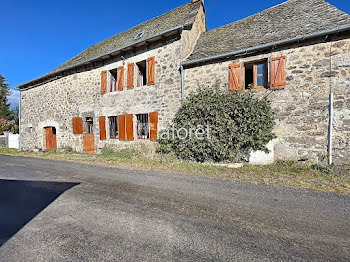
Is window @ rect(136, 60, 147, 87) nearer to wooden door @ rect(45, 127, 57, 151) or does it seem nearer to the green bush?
the green bush

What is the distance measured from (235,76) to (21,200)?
23.6 feet

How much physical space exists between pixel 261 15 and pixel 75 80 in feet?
37.2

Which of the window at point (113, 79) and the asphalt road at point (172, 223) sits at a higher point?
the window at point (113, 79)

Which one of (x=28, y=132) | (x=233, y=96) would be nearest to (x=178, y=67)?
(x=233, y=96)

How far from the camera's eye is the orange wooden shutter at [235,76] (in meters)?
6.91

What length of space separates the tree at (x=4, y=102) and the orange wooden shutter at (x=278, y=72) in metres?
35.9

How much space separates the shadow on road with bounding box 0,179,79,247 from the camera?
7.78 feet

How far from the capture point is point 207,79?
7605 millimetres

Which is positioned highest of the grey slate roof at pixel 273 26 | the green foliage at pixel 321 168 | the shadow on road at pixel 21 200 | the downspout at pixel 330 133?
the grey slate roof at pixel 273 26

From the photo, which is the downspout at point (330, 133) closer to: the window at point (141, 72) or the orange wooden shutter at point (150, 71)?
the orange wooden shutter at point (150, 71)

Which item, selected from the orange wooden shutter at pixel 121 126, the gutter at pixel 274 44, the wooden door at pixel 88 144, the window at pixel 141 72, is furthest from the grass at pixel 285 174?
the wooden door at pixel 88 144

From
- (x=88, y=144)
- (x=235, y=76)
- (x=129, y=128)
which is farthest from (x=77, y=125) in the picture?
(x=235, y=76)

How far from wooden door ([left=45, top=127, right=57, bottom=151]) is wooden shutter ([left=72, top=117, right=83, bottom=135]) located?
283 cm

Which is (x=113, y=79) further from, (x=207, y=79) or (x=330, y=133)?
(x=330, y=133)
